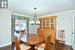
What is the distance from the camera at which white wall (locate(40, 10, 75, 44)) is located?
5.22m

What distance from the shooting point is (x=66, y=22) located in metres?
5.51

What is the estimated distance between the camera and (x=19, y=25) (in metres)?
6.74

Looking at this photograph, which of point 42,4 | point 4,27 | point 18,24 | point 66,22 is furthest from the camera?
point 18,24

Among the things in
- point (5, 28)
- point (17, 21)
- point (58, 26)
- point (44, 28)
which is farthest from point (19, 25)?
point (58, 26)

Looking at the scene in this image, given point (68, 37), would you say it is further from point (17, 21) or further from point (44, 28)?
point (17, 21)

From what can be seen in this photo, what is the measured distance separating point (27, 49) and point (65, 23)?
344 centimetres

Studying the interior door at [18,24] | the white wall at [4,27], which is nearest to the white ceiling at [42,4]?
the white wall at [4,27]

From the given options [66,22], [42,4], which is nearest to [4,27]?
[42,4]

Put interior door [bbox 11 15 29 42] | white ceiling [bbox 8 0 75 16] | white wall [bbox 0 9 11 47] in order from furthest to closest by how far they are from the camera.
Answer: interior door [bbox 11 15 29 42]
white wall [bbox 0 9 11 47]
white ceiling [bbox 8 0 75 16]

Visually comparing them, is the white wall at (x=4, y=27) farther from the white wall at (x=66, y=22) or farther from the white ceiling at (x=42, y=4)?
the white wall at (x=66, y=22)

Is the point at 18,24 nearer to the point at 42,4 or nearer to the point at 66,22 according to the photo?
the point at 42,4

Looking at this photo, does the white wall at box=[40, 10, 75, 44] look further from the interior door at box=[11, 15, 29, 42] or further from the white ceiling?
the interior door at box=[11, 15, 29, 42]

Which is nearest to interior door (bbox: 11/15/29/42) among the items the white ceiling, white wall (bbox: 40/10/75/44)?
the white ceiling

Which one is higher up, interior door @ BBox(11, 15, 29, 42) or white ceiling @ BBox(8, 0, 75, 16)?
white ceiling @ BBox(8, 0, 75, 16)
